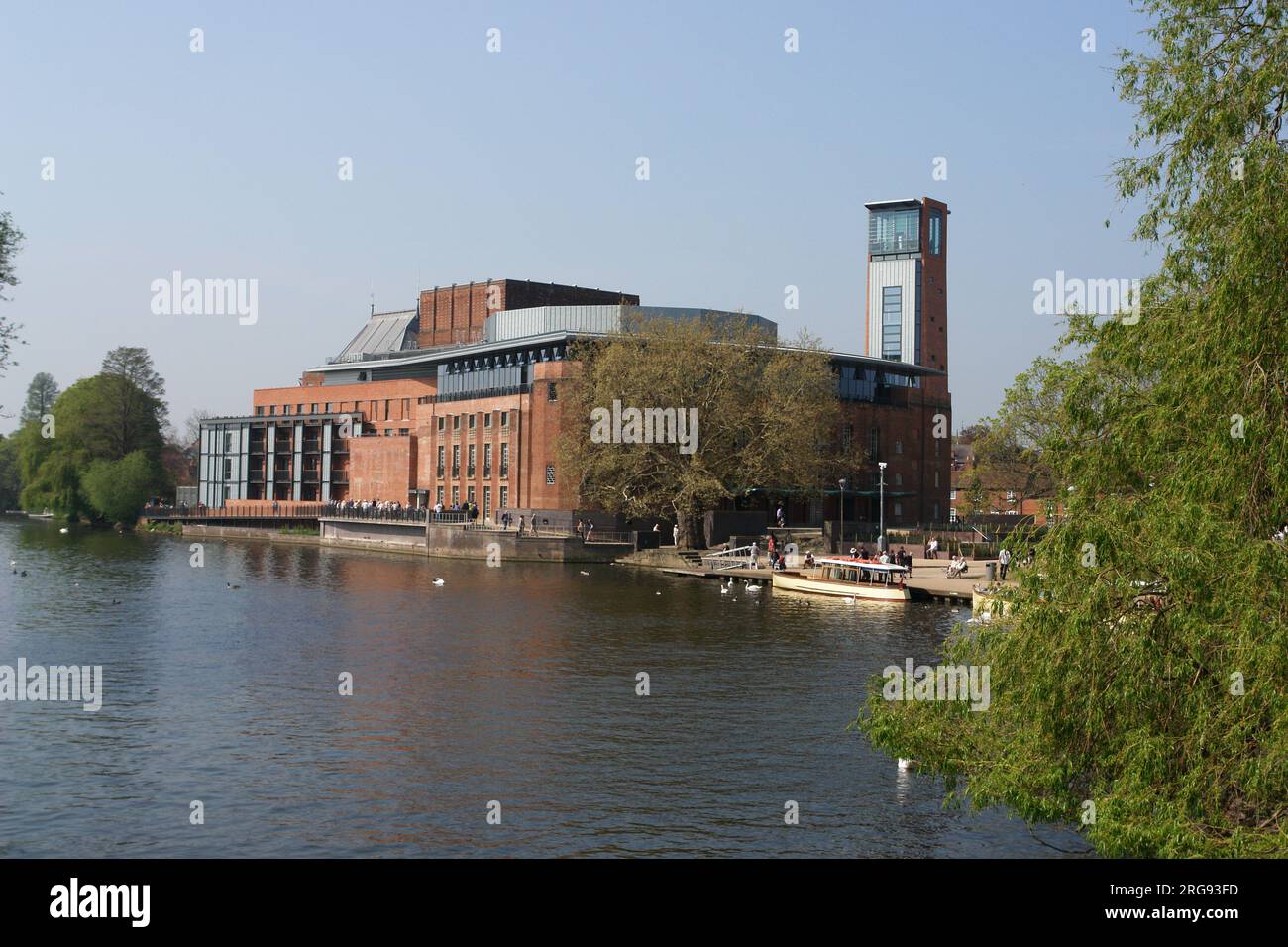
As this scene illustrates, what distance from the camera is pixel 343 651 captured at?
42.5m

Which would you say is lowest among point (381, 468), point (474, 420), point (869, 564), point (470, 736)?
point (470, 736)

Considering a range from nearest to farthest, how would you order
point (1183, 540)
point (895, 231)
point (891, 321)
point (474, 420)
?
point (1183, 540) < point (474, 420) < point (891, 321) < point (895, 231)

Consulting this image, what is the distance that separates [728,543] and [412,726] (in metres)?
56.8

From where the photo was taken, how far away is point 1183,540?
1562cm

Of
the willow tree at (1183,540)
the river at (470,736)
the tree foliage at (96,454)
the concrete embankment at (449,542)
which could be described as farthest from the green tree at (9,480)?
the willow tree at (1183,540)

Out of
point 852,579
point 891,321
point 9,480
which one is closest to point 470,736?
point 852,579

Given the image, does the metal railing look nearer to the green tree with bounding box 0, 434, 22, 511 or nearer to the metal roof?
the metal roof

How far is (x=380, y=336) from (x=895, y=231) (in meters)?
65.3

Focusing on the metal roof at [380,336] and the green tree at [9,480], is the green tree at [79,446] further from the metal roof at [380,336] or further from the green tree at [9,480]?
the green tree at [9,480]

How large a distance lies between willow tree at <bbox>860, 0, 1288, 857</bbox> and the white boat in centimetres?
4053

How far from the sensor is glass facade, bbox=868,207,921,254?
147 metres

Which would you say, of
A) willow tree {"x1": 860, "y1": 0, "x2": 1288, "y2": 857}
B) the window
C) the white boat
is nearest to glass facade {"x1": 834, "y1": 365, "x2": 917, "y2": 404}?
the window

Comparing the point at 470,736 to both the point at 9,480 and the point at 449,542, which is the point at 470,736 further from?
the point at 9,480

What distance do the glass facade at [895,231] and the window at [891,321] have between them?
512cm
